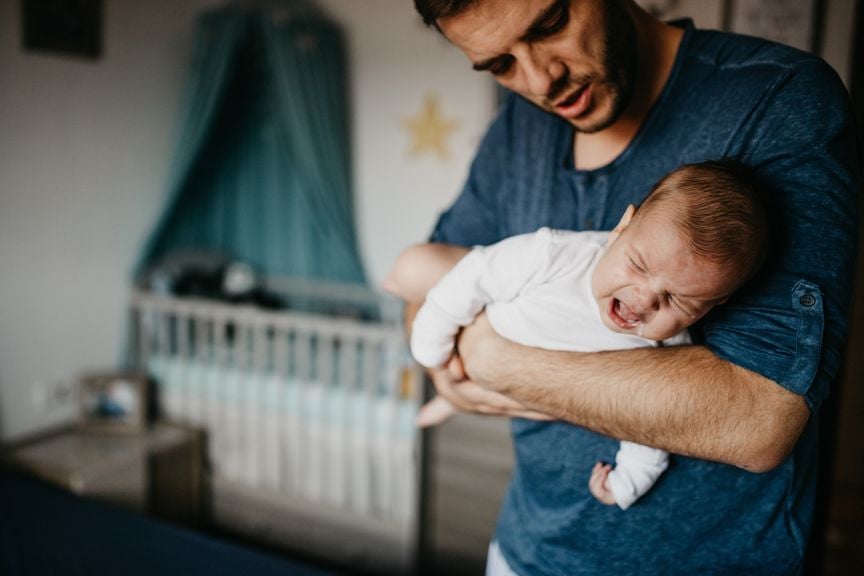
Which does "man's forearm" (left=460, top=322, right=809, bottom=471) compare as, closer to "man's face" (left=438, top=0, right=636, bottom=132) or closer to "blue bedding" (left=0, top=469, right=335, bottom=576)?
"man's face" (left=438, top=0, right=636, bottom=132)

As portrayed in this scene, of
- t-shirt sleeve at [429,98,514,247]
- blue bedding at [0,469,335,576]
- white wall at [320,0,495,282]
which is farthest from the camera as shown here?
white wall at [320,0,495,282]

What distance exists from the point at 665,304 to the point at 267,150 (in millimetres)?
3285

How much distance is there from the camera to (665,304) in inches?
31.7

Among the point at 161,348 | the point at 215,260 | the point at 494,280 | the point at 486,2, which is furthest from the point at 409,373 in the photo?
the point at 486,2

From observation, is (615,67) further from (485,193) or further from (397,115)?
(397,115)

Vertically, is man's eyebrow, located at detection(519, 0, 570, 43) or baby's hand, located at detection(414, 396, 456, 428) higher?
man's eyebrow, located at detection(519, 0, 570, 43)

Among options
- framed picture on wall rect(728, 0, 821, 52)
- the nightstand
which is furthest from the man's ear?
the nightstand

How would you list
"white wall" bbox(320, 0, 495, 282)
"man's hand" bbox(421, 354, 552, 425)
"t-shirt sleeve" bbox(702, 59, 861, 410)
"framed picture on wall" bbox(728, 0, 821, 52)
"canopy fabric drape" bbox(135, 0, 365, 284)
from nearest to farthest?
"t-shirt sleeve" bbox(702, 59, 861, 410) → "man's hand" bbox(421, 354, 552, 425) → "framed picture on wall" bbox(728, 0, 821, 52) → "canopy fabric drape" bbox(135, 0, 365, 284) → "white wall" bbox(320, 0, 495, 282)

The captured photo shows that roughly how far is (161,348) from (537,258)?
2967mm

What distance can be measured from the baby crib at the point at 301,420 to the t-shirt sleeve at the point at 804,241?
1.93 metres

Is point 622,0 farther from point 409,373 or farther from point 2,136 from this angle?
point 2,136

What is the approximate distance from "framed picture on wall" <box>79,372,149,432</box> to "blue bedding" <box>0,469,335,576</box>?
0.90 m

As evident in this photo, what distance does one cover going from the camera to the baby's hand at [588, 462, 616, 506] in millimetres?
830

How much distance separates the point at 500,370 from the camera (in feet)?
2.90
